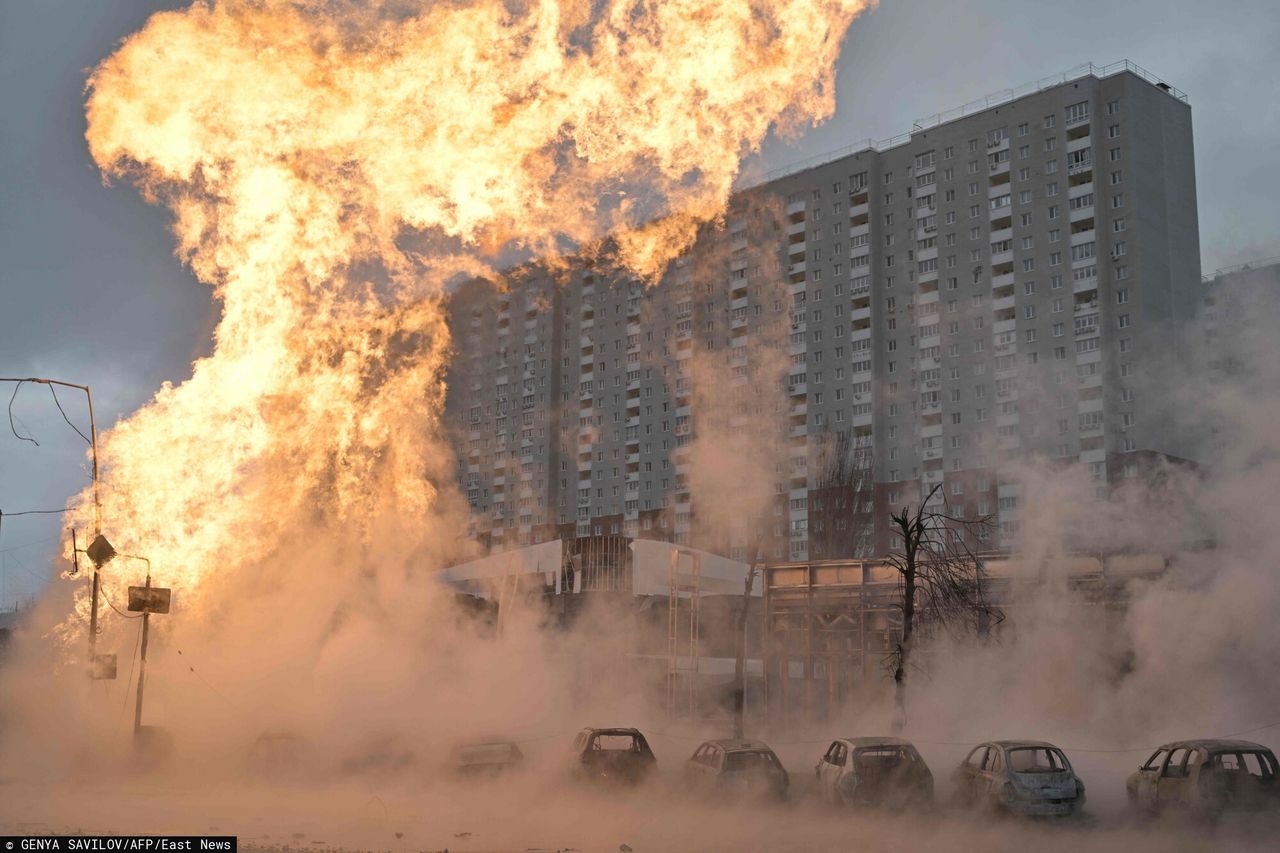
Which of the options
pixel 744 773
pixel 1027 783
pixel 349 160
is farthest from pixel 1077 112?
pixel 1027 783

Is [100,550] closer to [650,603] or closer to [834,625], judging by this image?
[834,625]

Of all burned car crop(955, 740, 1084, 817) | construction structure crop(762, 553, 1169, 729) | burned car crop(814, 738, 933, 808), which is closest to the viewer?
burned car crop(955, 740, 1084, 817)

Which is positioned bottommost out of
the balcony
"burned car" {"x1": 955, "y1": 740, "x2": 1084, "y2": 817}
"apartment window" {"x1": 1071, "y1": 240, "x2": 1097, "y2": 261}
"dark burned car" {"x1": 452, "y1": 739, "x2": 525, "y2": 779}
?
"dark burned car" {"x1": 452, "y1": 739, "x2": 525, "y2": 779}

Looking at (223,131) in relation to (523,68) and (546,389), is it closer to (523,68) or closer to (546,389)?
(523,68)

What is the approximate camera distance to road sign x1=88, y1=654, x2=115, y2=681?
29312 millimetres

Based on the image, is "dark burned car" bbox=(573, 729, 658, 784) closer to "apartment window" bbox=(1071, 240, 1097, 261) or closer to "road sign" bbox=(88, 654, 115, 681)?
"road sign" bbox=(88, 654, 115, 681)

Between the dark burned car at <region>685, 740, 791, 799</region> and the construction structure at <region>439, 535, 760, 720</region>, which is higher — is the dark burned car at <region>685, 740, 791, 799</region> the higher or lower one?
the lower one

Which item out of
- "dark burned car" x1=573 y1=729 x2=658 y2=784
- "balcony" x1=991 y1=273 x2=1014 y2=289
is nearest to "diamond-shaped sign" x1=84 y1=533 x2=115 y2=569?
"dark burned car" x1=573 y1=729 x2=658 y2=784

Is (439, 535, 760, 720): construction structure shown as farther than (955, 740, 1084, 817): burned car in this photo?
Yes

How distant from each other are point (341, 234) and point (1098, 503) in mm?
22906

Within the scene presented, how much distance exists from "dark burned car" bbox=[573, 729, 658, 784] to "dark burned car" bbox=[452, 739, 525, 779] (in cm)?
258

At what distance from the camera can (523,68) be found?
28.3m

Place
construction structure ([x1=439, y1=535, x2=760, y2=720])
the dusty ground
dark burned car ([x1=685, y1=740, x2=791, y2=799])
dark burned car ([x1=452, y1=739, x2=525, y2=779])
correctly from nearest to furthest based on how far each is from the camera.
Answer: the dusty ground
dark burned car ([x1=685, y1=740, x2=791, y2=799])
dark burned car ([x1=452, y1=739, x2=525, y2=779])
construction structure ([x1=439, y1=535, x2=760, y2=720])

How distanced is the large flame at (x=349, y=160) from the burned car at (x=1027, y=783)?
58.3 ft
